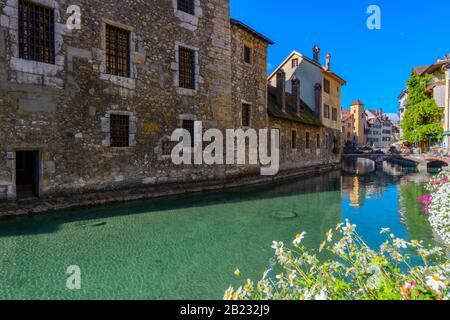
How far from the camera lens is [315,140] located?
2595cm

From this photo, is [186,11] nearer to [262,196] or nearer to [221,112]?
[221,112]

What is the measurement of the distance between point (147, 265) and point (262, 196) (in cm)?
803

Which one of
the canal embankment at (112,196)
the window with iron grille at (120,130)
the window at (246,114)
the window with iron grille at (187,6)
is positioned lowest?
the canal embankment at (112,196)

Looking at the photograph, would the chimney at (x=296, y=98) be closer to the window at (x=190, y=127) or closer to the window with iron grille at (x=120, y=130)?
the window at (x=190, y=127)

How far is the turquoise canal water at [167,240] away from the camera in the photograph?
407 centimetres

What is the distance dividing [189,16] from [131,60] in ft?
12.7

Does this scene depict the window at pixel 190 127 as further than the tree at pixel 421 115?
No

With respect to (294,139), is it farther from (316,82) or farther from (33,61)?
(33,61)

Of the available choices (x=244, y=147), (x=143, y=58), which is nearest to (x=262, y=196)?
(x=244, y=147)

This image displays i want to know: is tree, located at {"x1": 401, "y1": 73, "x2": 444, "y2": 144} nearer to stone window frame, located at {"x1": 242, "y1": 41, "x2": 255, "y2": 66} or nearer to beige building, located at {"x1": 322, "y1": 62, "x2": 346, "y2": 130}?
beige building, located at {"x1": 322, "y1": 62, "x2": 346, "y2": 130}

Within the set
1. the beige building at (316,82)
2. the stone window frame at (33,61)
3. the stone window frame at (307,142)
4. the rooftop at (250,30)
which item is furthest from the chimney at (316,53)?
the stone window frame at (33,61)

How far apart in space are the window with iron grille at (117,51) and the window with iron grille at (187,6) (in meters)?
3.20

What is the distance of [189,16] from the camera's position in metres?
12.4

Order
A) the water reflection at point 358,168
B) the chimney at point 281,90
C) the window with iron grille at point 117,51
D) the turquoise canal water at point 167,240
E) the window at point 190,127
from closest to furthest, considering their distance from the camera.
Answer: the turquoise canal water at point 167,240
the window with iron grille at point 117,51
the window at point 190,127
the chimney at point 281,90
the water reflection at point 358,168
